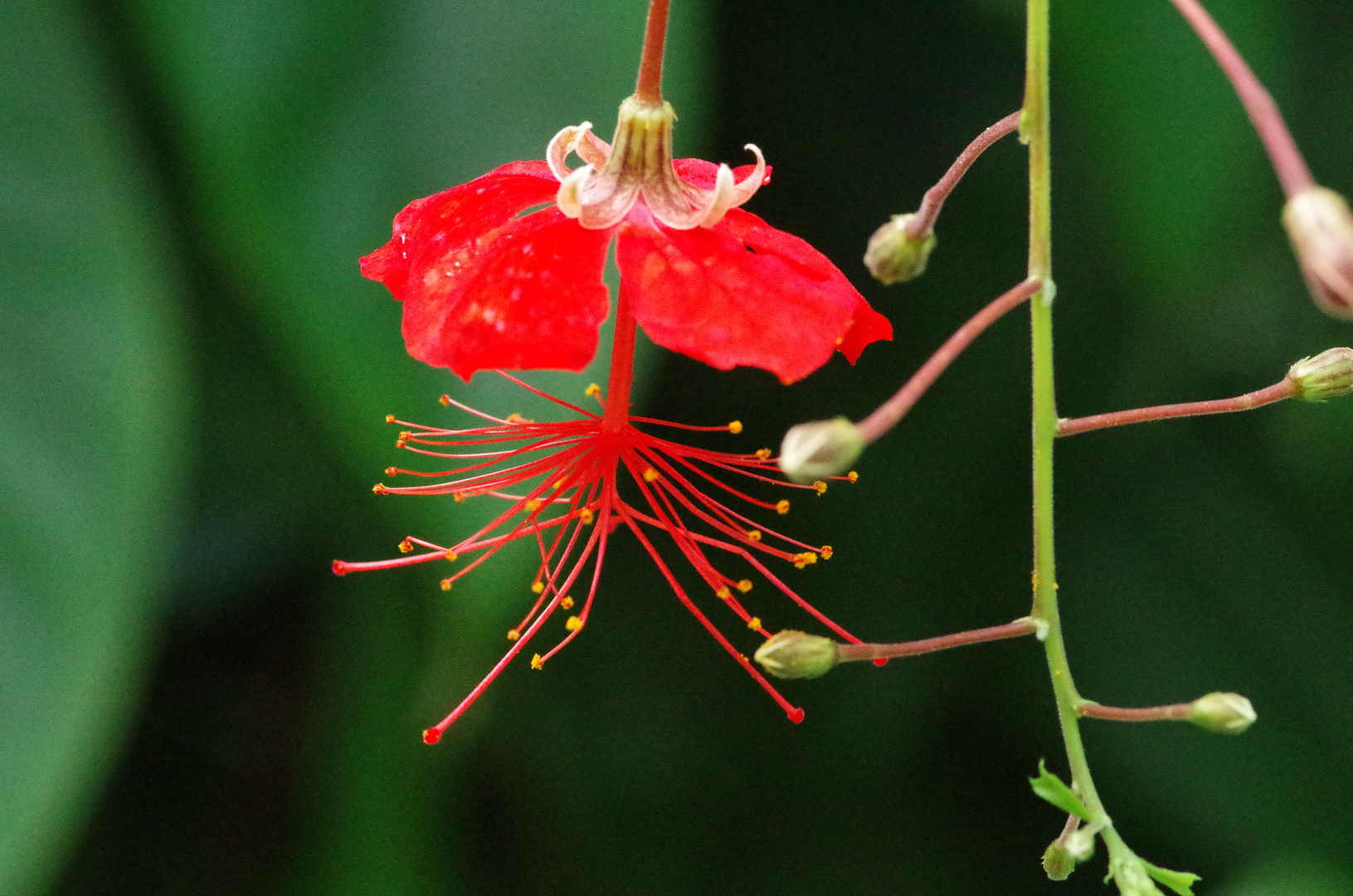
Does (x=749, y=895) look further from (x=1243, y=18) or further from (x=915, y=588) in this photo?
(x=1243, y=18)

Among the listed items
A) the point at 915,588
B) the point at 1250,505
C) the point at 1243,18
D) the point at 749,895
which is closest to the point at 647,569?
the point at 915,588

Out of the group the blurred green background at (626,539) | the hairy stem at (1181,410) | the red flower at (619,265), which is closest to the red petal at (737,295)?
the red flower at (619,265)

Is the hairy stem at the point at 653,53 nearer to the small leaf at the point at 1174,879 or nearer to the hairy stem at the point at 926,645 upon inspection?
the hairy stem at the point at 926,645

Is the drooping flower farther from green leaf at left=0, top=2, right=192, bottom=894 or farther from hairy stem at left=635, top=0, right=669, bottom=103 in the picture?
green leaf at left=0, top=2, right=192, bottom=894

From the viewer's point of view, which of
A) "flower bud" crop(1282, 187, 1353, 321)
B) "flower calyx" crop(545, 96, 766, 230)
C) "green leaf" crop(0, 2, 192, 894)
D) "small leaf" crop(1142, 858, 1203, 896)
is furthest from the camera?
"green leaf" crop(0, 2, 192, 894)

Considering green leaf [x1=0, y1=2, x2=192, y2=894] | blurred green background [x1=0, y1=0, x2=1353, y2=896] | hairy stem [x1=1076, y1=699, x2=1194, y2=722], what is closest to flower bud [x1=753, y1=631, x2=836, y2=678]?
hairy stem [x1=1076, y1=699, x2=1194, y2=722]
